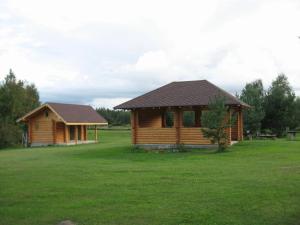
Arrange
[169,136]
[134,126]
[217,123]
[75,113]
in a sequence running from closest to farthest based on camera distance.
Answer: [217,123] < [169,136] < [134,126] < [75,113]

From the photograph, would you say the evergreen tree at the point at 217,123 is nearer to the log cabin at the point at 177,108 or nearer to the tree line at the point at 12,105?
the log cabin at the point at 177,108

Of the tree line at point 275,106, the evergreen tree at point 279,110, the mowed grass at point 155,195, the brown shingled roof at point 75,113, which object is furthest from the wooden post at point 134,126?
the evergreen tree at point 279,110

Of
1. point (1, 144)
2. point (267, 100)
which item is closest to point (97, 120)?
point (1, 144)

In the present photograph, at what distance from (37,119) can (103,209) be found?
1398 inches

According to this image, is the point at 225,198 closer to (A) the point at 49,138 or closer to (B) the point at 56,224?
(B) the point at 56,224

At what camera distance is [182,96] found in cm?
2822

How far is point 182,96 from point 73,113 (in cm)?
1964

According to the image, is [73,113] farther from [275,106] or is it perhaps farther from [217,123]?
[217,123]

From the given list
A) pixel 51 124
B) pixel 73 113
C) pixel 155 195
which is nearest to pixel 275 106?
pixel 73 113

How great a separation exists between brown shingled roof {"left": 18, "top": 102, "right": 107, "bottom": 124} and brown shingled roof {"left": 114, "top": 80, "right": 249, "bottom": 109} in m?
13.8

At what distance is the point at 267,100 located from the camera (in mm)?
44000

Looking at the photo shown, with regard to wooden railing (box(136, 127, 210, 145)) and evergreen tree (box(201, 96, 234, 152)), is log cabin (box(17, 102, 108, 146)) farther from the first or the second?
evergreen tree (box(201, 96, 234, 152))

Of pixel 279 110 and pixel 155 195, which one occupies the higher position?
pixel 279 110

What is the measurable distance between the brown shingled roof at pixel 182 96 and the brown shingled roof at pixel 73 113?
45.4 feet
